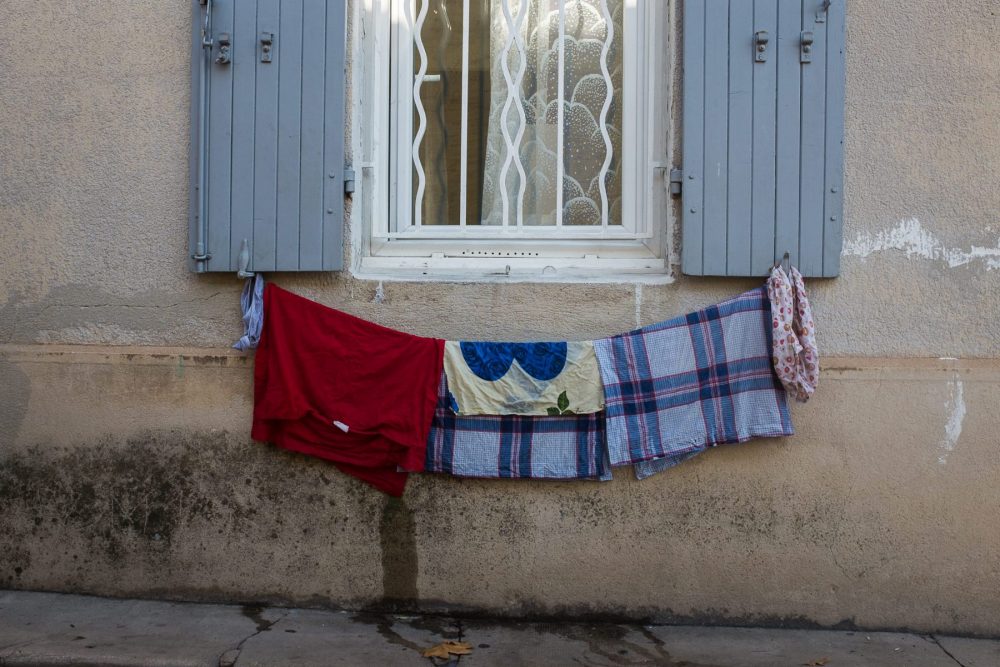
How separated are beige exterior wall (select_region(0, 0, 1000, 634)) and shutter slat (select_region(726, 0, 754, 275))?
26 centimetres

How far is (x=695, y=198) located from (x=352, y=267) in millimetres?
1618

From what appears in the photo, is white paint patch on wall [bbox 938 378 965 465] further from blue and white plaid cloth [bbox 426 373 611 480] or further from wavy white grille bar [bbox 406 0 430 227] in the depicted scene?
wavy white grille bar [bbox 406 0 430 227]

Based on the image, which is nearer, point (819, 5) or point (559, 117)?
point (819, 5)

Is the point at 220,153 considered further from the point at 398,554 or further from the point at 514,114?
the point at 398,554

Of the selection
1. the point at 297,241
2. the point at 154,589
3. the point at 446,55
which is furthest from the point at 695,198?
the point at 154,589

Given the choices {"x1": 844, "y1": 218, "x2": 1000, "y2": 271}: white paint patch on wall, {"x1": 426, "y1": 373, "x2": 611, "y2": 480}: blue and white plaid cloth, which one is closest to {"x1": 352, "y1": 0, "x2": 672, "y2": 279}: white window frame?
{"x1": 426, "y1": 373, "x2": 611, "y2": 480}: blue and white plaid cloth

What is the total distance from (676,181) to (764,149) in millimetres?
411

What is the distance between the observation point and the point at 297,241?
13.0 ft

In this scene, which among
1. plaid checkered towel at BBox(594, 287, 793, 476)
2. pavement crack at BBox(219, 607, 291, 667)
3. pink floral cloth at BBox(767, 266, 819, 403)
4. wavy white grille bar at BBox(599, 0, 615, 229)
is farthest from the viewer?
wavy white grille bar at BBox(599, 0, 615, 229)

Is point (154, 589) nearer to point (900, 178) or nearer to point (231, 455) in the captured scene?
point (231, 455)

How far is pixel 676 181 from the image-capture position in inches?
153

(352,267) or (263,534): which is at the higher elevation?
(352,267)

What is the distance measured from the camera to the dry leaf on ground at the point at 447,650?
3.50 metres

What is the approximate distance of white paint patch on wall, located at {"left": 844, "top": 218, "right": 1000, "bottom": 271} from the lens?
384 centimetres
